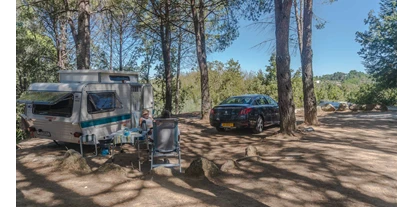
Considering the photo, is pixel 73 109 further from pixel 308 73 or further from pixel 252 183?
pixel 308 73

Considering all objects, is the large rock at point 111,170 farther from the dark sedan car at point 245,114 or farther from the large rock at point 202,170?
the dark sedan car at point 245,114

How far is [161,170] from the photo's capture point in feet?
16.3

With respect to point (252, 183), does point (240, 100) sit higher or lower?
higher

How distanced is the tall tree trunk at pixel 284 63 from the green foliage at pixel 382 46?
1516cm

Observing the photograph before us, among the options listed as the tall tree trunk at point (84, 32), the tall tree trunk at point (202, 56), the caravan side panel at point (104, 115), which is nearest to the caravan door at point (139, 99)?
the caravan side panel at point (104, 115)

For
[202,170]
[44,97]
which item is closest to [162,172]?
[202,170]

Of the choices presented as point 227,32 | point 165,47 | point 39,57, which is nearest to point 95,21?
point 39,57

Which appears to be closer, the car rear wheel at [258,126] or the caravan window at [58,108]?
the caravan window at [58,108]

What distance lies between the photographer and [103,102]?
739 cm

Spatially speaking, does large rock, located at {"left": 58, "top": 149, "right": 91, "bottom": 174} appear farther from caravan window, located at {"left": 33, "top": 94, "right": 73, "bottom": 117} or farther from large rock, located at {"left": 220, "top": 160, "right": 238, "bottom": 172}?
large rock, located at {"left": 220, "top": 160, "right": 238, "bottom": 172}

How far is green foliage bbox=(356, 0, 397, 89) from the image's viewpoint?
753 inches

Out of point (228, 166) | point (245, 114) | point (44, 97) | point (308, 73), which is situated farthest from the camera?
point (308, 73)

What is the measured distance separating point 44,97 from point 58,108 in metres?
0.43

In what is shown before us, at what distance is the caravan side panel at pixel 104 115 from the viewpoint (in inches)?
263
